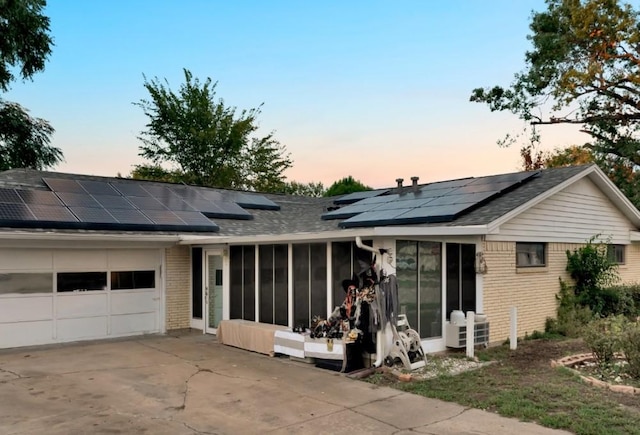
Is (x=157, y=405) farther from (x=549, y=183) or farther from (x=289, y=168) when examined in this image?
(x=289, y=168)

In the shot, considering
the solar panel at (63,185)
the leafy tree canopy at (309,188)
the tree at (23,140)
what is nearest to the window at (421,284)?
the solar panel at (63,185)

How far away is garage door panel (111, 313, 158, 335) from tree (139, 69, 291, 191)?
74.8 ft

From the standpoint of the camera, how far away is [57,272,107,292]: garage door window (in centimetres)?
1095

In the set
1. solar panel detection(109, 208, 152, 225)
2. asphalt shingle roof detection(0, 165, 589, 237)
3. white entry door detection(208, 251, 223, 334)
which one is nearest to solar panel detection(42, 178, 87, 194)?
asphalt shingle roof detection(0, 165, 589, 237)

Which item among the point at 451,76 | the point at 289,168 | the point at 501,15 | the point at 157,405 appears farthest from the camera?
the point at 289,168

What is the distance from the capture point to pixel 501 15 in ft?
47.4

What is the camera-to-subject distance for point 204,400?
6.63 metres

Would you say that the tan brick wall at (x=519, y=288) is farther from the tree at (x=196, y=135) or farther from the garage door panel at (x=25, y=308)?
the tree at (x=196, y=135)

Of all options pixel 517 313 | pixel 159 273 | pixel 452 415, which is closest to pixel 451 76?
pixel 517 313

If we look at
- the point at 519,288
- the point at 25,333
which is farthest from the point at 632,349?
the point at 25,333

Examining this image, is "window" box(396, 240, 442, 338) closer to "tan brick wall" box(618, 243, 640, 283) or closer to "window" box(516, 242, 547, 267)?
"window" box(516, 242, 547, 267)

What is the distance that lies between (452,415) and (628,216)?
11449 mm

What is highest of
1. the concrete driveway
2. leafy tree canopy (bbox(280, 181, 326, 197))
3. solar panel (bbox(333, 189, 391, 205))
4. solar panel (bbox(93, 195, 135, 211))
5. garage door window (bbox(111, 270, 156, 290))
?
leafy tree canopy (bbox(280, 181, 326, 197))

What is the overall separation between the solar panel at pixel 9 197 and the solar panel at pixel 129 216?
1.98 m
